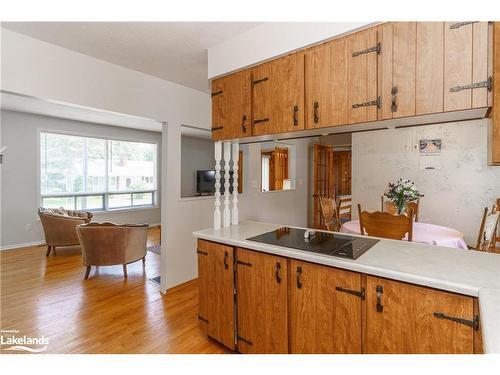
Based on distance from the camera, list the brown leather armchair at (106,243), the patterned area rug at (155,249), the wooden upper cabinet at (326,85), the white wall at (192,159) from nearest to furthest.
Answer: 1. the wooden upper cabinet at (326,85)
2. the brown leather armchair at (106,243)
3. the patterned area rug at (155,249)
4. the white wall at (192,159)

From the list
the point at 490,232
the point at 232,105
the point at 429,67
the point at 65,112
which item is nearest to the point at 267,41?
the point at 232,105

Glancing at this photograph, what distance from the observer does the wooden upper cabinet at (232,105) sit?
2.03 meters

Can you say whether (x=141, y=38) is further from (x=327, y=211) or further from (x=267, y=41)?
(x=327, y=211)

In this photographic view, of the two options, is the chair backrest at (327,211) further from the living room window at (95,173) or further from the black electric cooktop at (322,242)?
the living room window at (95,173)

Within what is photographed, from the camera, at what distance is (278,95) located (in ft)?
6.07

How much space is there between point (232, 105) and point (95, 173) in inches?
205

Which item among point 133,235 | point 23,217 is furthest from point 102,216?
point 133,235

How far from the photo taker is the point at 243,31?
2000 mm

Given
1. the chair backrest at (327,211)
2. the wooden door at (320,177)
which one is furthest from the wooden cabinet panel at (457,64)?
the wooden door at (320,177)

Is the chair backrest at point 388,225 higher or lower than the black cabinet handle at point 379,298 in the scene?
higher

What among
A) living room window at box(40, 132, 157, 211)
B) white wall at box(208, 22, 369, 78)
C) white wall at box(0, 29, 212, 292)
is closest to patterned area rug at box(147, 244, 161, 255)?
white wall at box(0, 29, 212, 292)

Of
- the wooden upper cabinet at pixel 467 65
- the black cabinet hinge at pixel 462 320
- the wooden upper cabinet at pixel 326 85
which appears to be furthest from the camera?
the wooden upper cabinet at pixel 326 85

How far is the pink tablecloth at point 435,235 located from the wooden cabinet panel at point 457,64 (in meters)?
1.55

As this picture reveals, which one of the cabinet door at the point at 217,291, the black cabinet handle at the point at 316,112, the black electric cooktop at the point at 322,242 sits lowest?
the cabinet door at the point at 217,291
